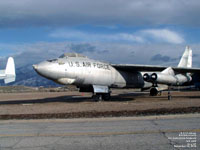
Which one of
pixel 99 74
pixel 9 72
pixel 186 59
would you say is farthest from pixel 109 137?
pixel 9 72

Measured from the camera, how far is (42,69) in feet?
66.9

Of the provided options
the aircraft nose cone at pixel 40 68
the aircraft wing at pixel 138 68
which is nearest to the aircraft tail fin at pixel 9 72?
the aircraft wing at pixel 138 68

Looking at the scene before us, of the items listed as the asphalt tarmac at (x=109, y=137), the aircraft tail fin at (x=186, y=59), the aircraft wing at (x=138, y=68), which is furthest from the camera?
the aircraft tail fin at (x=186, y=59)

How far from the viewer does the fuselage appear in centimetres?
2075

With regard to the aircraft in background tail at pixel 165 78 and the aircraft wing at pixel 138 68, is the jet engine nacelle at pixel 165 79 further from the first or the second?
the aircraft wing at pixel 138 68

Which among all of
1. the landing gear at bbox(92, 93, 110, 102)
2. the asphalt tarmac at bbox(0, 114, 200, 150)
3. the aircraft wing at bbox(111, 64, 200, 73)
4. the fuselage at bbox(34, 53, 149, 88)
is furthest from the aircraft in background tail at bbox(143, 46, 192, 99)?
the asphalt tarmac at bbox(0, 114, 200, 150)

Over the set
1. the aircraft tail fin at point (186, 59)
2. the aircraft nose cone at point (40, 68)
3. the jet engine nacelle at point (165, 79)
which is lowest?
the jet engine nacelle at point (165, 79)

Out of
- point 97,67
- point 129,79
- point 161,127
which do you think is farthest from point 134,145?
point 129,79

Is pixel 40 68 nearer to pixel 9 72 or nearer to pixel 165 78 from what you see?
pixel 165 78

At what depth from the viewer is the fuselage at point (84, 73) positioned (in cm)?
2075

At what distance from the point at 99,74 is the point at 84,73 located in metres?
1.63

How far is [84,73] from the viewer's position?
2241cm

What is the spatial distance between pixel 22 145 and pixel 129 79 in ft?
64.3

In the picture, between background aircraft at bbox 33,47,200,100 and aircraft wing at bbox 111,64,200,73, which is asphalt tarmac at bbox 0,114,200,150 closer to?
background aircraft at bbox 33,47,200,100
